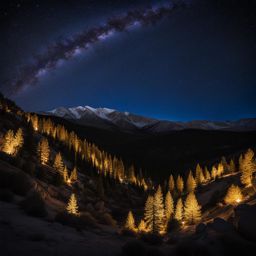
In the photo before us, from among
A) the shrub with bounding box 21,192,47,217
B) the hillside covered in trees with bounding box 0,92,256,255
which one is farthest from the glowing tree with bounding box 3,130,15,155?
the shrub with bounding box 21,192,47,217

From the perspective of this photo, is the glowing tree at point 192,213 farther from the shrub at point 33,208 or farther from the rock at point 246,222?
the shrub at point 33,208

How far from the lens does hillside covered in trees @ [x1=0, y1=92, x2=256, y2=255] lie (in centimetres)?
1510

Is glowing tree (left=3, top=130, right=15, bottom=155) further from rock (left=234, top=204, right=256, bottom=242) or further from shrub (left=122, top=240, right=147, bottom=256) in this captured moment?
rock (left=234, top=204, right=256, bottom=242)

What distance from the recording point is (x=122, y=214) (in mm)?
60625

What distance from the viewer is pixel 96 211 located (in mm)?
45656

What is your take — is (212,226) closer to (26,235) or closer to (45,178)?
(26,235)

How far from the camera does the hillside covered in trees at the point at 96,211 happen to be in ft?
49.5

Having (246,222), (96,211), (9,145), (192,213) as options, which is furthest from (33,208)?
(9,145)

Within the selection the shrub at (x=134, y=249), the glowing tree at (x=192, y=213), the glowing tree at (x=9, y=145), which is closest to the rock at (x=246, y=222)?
the shrub at (x=134, y=249)

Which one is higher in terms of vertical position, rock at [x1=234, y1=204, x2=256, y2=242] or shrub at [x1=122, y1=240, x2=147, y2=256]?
rock at [x1=234, y1=204, x2=256, y2=242]

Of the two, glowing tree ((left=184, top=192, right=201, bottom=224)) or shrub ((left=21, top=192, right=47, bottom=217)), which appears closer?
shrub ((left=21, top=192, right=47, bottom=217))

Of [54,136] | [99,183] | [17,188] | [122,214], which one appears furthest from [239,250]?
[54,136]

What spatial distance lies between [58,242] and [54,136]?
93661 mm

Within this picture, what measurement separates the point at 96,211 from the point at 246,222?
31231 millimetres
